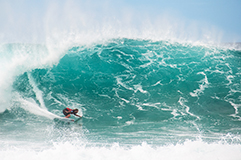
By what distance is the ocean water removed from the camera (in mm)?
6109

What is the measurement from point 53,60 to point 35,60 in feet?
4.28

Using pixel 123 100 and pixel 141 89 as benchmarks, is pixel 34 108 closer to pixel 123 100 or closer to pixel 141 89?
pixel 123 100

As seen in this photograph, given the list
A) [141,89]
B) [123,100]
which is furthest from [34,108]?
[141,89]

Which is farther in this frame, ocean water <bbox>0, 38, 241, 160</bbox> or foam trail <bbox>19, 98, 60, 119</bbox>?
foam trail <bbox>19, 98, 60, 119</bbox>

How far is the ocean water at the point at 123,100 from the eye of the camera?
20.0 feet

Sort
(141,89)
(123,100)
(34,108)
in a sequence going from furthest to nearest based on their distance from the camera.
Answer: (141,89), (123,100), (34,108)

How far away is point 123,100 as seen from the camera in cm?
1094

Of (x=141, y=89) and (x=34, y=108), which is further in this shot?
(x=141, y=89)

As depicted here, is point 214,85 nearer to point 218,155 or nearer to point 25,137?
point 218,155

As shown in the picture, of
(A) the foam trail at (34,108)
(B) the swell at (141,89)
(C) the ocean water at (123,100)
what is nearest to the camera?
(C) the ocean water at (123,100)

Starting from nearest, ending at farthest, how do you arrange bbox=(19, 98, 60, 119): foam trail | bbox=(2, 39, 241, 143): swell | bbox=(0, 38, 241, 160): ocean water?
bbox=(0, 38, 241, 160): ocean water < bbox=(2, 39, 241, 143): swell < bbox=(19, 98, 60, 119): foam trail

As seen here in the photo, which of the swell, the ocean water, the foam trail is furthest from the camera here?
the foam trail

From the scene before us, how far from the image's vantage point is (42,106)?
9.97 metres

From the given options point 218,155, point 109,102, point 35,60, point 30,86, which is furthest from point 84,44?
point 218,155
